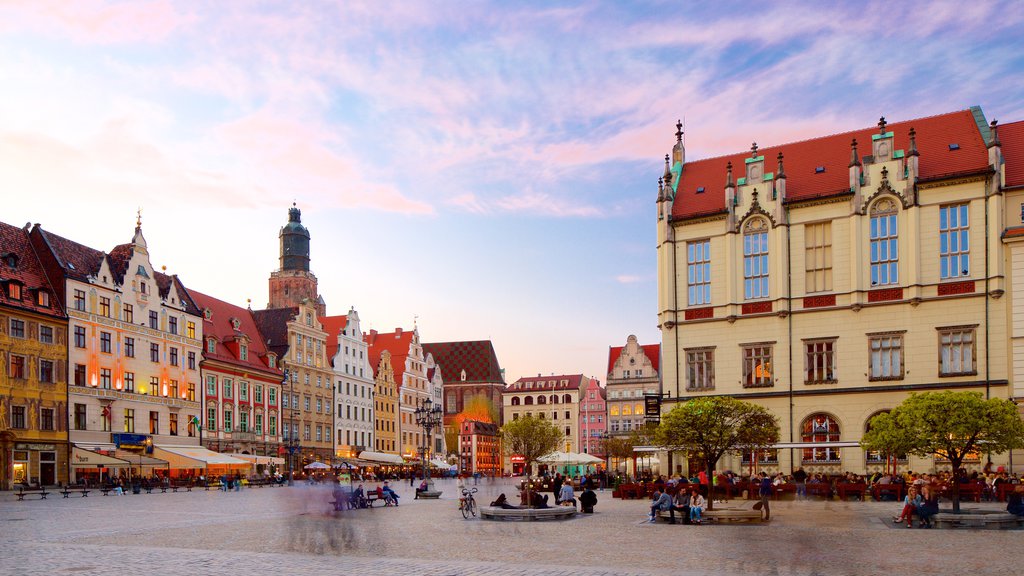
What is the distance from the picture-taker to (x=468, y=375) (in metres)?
179

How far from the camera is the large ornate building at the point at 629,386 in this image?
13525cm

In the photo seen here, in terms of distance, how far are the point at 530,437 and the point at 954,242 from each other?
9215 cm

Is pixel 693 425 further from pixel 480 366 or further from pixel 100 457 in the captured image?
pixel 480 366

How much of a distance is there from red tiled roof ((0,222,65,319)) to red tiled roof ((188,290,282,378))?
724 inches

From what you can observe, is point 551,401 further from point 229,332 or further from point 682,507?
point 682,507

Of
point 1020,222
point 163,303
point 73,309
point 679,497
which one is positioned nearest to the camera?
point 679,497

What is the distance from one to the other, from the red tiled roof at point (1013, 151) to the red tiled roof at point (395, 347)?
3166 inches

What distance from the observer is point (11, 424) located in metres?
58.3

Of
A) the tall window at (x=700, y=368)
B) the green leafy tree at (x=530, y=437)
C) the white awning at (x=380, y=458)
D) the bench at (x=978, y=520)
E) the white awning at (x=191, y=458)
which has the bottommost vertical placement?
the green leafy tree at (x=530, y=437)

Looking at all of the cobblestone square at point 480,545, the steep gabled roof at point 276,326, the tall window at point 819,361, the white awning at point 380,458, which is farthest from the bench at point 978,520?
the steep gabled roof at point 276,326

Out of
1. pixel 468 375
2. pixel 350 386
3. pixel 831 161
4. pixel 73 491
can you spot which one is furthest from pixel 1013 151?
pixel 468 375

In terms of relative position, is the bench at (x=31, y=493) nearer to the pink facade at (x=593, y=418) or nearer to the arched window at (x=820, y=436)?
the arched window at (x=820, y=436)

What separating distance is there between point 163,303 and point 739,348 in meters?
43.0

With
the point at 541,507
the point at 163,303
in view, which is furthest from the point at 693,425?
the point at 163,303
